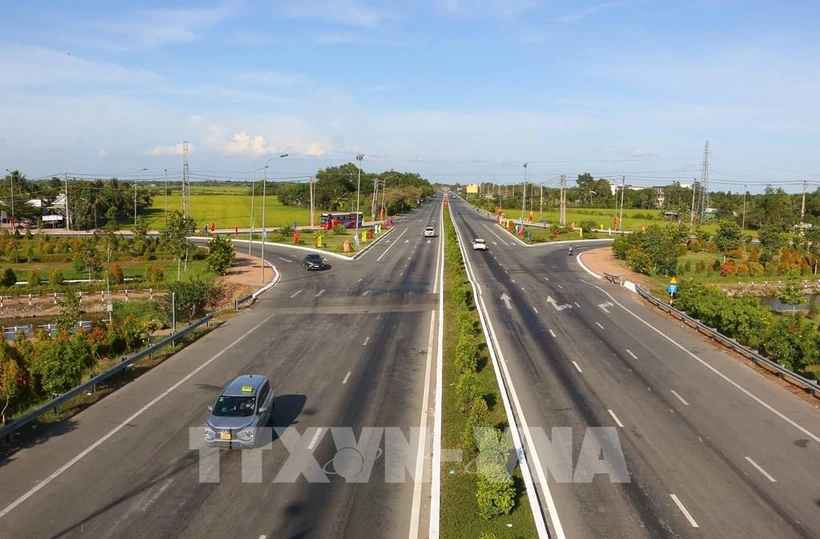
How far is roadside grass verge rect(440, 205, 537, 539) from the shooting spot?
14.0m

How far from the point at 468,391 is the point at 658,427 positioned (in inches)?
243

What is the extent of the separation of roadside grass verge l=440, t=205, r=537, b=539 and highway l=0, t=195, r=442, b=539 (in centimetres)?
70

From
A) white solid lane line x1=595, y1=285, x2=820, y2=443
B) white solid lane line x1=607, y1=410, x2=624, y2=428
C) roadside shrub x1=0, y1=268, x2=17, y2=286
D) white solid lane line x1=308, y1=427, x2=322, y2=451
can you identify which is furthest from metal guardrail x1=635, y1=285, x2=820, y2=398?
roadside shrub x1=0, y1=268, x2=17, y2=286

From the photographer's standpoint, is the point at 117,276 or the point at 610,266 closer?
the point at 117,276

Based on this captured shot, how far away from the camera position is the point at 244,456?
57.9 ft

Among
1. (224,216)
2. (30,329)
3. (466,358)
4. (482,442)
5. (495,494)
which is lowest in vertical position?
(30,329)

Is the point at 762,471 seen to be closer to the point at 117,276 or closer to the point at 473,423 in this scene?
the point at 473,423

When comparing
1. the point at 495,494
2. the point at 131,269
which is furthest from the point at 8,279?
the point at 495,494

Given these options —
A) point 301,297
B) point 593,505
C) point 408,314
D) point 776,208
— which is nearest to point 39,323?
point 301,297

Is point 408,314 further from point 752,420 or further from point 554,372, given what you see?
point 752,420

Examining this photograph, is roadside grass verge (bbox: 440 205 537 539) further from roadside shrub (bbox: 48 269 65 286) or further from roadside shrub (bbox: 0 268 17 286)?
roadside shrub (bbox: 0 268 17 286)

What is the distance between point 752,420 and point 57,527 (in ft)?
67.3

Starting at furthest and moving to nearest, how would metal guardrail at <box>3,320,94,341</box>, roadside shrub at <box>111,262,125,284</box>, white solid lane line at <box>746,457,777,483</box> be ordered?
1. roadside shrub at <box>111,262,125,284</box>
2. metal guardrail at <box>3,320,94,341</box>
3. white solid lane line at <box>746,457,777,483</box>

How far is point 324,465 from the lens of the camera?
1700cm
